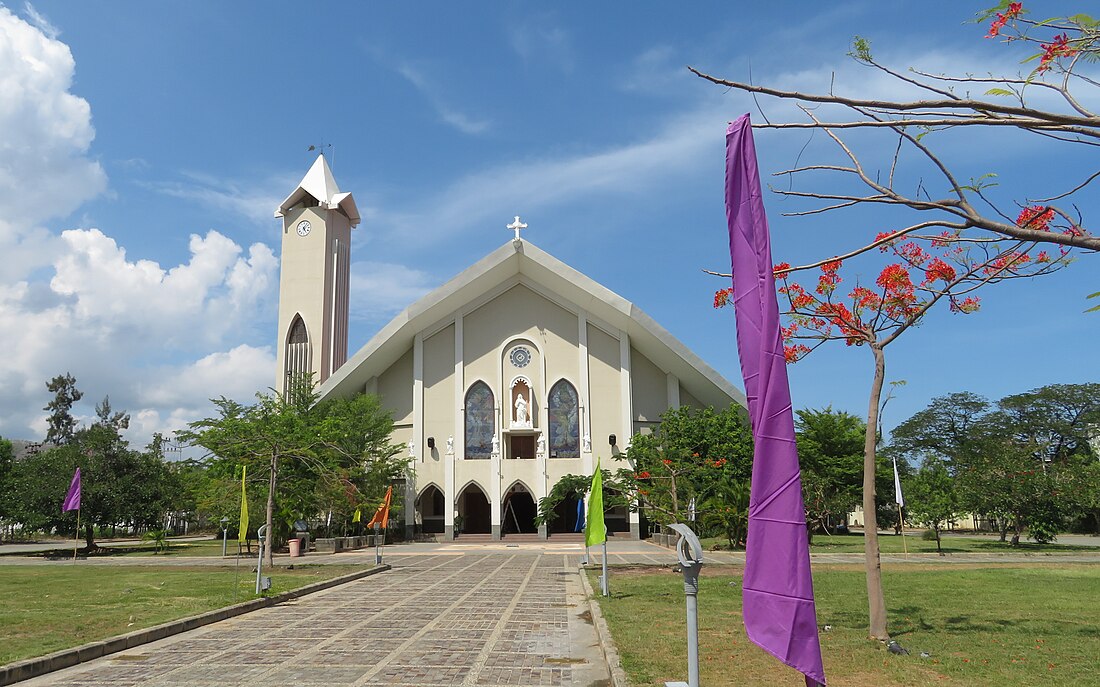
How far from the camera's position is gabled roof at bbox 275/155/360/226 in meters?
36.7

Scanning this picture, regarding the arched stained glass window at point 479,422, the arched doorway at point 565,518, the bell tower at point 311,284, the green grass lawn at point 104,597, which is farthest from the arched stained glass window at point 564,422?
the green grass lawn at point 104,597

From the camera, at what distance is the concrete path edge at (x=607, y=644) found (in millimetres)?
6156

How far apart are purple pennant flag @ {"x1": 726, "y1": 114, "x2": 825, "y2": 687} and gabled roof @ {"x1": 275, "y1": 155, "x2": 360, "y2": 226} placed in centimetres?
3515

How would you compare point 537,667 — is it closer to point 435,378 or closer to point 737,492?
point 737,492

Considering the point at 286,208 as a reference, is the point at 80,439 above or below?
below

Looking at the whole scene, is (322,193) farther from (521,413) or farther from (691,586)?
(691,586)

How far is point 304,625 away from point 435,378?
23.2 m

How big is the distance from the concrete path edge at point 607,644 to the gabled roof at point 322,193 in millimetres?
28715

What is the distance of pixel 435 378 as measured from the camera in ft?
108

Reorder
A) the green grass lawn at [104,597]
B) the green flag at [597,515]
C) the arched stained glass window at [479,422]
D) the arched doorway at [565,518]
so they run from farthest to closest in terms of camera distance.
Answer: the arched doorway at [565,518]
the arched stained glass window at [479,422]
the green flag at [597,515]
the green grass lawn at [104,597]

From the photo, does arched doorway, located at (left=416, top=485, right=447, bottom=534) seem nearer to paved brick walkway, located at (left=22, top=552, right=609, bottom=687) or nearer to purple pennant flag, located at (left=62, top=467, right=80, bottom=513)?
purple pennant flag, located at (left=62, top=467, right=80, bottom=513)

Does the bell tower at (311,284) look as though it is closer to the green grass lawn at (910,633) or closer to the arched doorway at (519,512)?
the arched doorway at (519,512)

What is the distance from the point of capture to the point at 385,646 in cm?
815

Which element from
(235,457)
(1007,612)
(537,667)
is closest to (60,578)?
(235,457)
